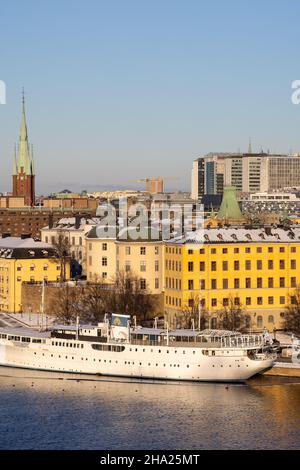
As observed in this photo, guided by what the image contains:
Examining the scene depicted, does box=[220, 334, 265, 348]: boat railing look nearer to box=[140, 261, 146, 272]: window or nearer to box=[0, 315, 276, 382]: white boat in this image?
box=[0, 315, 276, 382]: white boat

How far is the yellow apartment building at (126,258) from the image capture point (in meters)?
66.7

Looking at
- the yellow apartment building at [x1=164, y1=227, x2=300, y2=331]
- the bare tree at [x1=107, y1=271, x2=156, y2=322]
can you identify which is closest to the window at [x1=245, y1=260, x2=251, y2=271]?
the yellow apartment building at [x1=164, y1=227, x2=300, y2=331]

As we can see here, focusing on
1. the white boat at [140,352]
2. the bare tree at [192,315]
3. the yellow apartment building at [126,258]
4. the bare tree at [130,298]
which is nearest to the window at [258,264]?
the bare tree at [192,315]

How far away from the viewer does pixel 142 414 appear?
142 feet

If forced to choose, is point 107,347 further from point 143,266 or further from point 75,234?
point 75,234

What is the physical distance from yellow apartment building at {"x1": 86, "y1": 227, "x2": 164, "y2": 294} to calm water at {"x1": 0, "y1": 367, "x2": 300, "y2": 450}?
15.7 m

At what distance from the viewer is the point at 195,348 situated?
50250mm

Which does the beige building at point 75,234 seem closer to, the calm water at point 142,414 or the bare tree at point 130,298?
the bare tree at point 130,298

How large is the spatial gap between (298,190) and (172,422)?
153764mm

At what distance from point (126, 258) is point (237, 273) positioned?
7398 millimetres

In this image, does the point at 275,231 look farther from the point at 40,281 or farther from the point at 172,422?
the point at 172,422

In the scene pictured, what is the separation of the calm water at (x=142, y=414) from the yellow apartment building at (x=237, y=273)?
12522 mm

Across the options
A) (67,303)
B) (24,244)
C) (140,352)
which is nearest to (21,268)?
(24,244)
